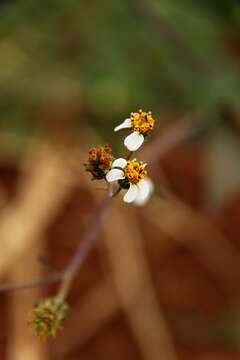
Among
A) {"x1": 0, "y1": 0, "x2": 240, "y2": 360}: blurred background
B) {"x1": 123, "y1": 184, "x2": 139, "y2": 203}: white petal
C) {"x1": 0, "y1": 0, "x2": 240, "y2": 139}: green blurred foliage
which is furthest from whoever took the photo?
{"x1": 0, "y1": 0, "x2": 240, "y2": 360}: blurred background

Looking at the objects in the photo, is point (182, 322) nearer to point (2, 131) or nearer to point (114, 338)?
point (114, 338)

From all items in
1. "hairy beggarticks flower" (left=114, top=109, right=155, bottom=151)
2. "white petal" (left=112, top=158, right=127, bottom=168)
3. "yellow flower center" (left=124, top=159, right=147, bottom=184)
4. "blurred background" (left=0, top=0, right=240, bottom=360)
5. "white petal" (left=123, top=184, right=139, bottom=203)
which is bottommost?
"white petal" (left=123, top=184, right=139, bottom=203)

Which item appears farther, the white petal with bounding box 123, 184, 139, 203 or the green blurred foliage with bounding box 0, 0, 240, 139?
the green blurred foliage with bounding box 0, 0, 240, 139

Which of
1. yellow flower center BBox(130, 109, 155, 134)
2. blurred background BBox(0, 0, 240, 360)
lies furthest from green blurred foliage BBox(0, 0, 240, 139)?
yellow flower center BBox(130, 109, 155, 134)

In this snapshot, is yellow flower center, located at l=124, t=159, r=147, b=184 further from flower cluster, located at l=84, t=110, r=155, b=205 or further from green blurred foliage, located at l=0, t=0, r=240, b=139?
green blurred foliage, located at l=0, t=0, r=240, b=139

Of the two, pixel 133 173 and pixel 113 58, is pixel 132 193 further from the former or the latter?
pixel 113 58

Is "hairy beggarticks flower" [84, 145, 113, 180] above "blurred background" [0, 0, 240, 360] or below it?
below
